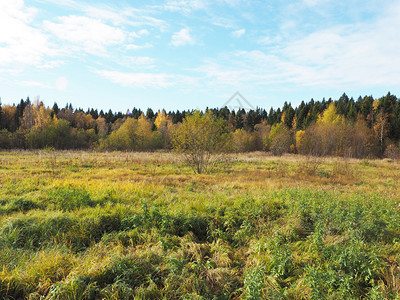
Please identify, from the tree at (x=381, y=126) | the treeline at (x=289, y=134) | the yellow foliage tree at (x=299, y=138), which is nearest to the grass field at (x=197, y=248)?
the treeline at (x=289, y=134)

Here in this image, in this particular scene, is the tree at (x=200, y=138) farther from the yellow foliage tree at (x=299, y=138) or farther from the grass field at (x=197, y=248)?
the yellow foliage tree at (x=299, y=138)

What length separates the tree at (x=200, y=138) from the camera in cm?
1521

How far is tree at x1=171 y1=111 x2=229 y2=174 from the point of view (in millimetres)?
15211

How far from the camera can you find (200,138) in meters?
15.3

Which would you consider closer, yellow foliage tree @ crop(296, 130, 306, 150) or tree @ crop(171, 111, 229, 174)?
tree @ crop(171, 111, 229, 174)

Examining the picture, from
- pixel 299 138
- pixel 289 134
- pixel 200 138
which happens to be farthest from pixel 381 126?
pixel 200 138

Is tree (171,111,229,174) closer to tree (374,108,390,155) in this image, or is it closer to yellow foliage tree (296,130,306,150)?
yellow foliage tree (296,130,306,150)

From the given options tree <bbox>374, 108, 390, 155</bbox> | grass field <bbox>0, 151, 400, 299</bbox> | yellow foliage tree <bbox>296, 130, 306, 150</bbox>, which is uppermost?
tree <bbox>374, 108, 390, 155</bbox>

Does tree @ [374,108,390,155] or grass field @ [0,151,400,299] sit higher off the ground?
tree @ [374,108,390,155]

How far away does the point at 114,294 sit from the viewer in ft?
10.5

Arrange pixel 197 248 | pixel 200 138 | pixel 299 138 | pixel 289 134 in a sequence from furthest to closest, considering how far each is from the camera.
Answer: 1. pixel 299 138
2. pixel 289 134
3. pixel 200 138
4. pixel 197 248

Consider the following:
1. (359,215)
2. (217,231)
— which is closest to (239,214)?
(217,231)

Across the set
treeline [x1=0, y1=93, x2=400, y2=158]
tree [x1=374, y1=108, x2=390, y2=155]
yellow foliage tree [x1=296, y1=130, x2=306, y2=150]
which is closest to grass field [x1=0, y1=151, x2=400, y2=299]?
treeline [x1=0, y1=93, x2=400, y2=158]

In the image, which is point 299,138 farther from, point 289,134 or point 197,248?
point 197,248
